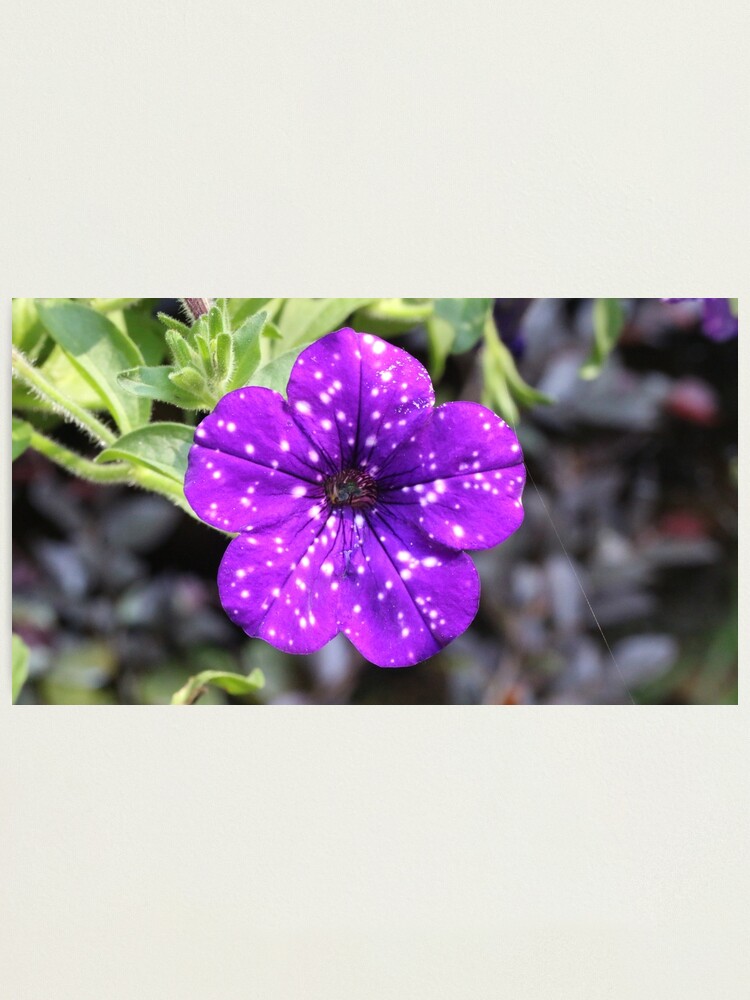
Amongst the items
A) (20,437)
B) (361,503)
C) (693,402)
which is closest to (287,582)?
(361,503)

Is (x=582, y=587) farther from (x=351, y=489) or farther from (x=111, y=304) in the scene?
(x=111, y=304)

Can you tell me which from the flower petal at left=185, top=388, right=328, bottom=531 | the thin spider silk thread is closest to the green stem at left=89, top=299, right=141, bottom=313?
the flower petal at left=185, top=388, right=328, bottom=531

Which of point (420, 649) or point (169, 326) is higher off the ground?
point (169, 326)

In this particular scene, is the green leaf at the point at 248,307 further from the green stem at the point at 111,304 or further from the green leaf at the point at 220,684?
the green leaf at the point at 220,684

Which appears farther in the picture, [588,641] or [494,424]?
[588,641]

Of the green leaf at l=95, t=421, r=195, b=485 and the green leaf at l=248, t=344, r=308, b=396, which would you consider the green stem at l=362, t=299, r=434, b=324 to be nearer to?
the green leaf at l=248, t=344, r=308, b=396
